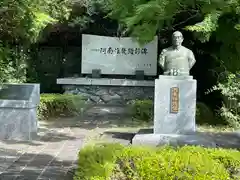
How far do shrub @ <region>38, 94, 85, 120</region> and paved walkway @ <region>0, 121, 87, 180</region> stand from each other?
178 cm

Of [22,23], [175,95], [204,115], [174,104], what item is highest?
[22,23]

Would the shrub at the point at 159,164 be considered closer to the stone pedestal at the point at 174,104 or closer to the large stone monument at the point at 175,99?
the large stone monument at the point at 175,99

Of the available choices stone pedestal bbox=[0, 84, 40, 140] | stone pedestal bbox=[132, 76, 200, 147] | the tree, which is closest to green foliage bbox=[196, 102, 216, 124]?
stone pedestal bbox=[132, 76, 200, 147]

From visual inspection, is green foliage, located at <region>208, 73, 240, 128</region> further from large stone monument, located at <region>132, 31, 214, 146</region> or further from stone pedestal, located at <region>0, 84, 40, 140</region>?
stone pedestal, located at <region>0, 84, 40, 140</region>

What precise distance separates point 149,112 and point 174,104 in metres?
4.36

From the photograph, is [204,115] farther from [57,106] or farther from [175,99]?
[175,99]

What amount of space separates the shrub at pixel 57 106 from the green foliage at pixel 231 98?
399 cm

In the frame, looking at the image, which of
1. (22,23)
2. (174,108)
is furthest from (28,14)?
(174,108)

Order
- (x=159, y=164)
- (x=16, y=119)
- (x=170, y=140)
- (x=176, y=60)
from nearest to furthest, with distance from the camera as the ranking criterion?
(x=159, y=164), (x=170, y=140), (x=176, y=60), (x=16, y=119)

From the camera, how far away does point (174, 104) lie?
708 centimetres

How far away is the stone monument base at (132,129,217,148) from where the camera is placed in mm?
6594

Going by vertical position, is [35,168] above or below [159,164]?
below

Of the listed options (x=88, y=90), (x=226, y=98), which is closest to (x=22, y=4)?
(x=226, y=98)

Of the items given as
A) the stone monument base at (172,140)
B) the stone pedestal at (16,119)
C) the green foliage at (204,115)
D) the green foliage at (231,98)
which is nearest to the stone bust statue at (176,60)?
the stone monument base at (172,140)
